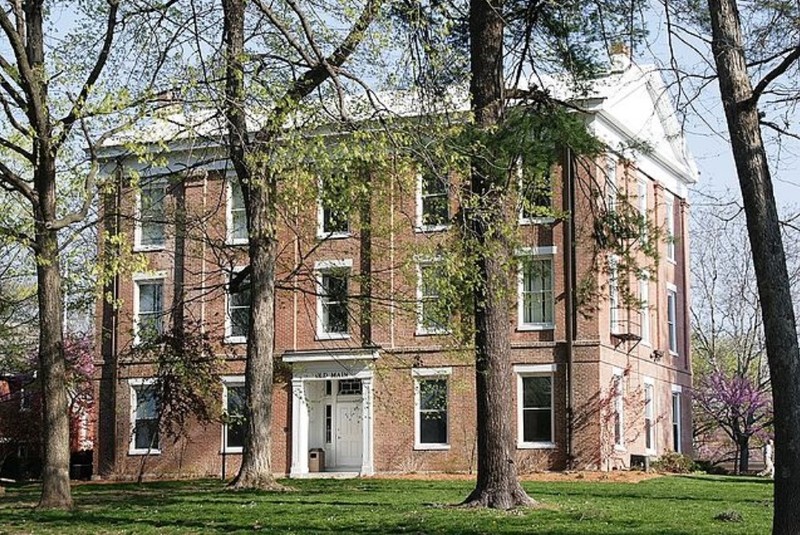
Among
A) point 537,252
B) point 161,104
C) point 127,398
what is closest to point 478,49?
point 161,104

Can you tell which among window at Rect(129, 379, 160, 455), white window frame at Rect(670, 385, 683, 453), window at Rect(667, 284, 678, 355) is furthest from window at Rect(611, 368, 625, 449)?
window at Rect(129, 379, 160, 455)

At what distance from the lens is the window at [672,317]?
3953 cm

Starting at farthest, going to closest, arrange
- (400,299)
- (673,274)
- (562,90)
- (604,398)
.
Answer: (673,274) < (604,398) < (400,299) < (562,90)

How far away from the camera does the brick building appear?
32000 millimetres

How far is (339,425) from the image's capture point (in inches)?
1401

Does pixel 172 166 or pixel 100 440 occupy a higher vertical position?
pixel 172 166

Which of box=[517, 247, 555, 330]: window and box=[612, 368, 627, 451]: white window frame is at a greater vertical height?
box=[517, 247, 555, 330]: window

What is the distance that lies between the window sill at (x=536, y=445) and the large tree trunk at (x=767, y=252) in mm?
20481

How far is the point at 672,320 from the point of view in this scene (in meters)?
39.8

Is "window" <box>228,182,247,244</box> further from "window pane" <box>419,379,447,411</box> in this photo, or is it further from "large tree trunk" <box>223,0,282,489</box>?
"large tree trunk" <box>223,0,282,489</box>

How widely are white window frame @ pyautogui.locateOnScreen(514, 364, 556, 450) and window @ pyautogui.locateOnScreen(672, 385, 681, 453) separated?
8.05 meters

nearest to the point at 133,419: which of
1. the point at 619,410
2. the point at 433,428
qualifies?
the point at 433,428

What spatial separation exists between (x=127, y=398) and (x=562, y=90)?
65.4 ft

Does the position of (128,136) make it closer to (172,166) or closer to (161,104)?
(161,104)
